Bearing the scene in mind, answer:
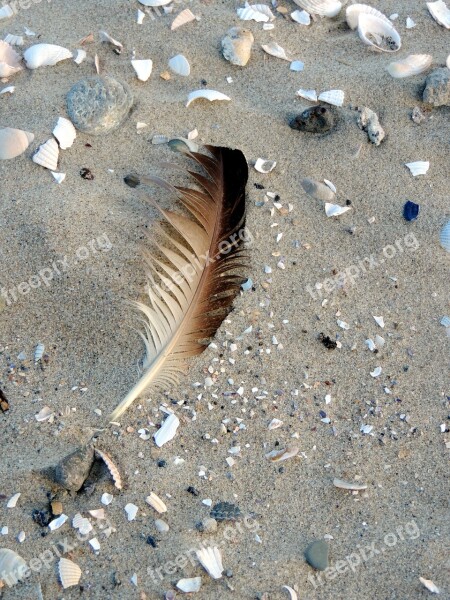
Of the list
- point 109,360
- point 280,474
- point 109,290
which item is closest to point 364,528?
point 280,474

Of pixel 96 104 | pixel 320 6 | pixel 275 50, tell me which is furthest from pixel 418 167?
pixel 96 104

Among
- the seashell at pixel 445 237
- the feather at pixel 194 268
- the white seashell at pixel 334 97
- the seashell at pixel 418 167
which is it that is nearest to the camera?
the feather at pixel 194 268

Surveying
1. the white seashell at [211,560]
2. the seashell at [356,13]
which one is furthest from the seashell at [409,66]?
the white seashell at [211,560]

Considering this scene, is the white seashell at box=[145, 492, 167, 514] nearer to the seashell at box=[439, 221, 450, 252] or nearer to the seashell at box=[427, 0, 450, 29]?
the seashell at box=[439, 221, 450, 252]

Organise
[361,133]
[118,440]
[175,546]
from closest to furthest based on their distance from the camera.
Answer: [175,546] → [118,440] → [361,133]

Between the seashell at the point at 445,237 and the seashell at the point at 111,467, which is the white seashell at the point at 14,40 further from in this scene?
the seashell at the point at 445,237

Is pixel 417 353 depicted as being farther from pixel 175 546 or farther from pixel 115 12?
pixel 115 12
